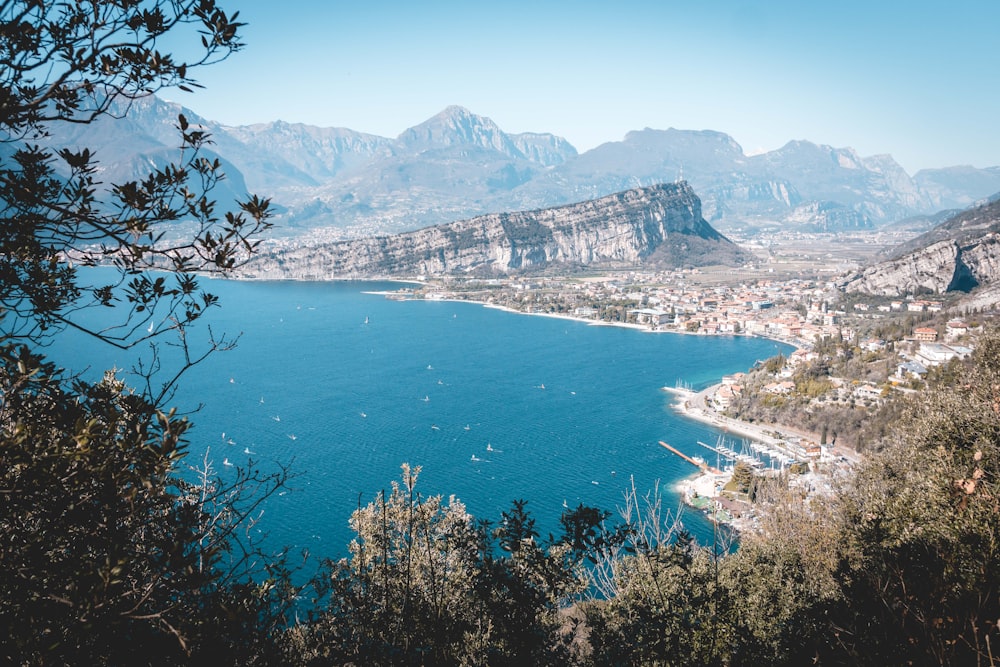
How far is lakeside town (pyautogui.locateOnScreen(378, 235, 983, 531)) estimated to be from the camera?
20281mm

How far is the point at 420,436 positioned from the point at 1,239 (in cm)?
2473

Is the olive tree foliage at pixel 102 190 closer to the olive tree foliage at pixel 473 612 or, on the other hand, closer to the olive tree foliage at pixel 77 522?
the olive tree foliage at pixel 77 522

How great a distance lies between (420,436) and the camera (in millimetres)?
25906

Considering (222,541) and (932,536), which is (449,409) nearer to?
(932,536)

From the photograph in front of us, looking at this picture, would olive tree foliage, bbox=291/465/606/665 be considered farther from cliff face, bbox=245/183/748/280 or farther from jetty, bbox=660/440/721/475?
cliff face, bbox=245/183/748/280

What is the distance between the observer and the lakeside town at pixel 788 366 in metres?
20.3

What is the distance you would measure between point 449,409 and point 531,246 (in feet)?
228

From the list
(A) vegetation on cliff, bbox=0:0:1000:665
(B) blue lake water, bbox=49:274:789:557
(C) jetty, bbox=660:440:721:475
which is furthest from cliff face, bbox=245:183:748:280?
(A) vegetation on cliff, bbox=0:0:1000:665

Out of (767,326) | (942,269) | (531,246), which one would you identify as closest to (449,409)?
(767,326)

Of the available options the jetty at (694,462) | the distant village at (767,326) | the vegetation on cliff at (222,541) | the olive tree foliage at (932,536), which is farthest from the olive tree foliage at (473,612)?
the jetty at (694,462)

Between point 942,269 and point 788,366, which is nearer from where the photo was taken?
point 788,366

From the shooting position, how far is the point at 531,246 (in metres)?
96.4

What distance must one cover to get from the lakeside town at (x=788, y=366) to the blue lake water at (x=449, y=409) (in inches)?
64.2

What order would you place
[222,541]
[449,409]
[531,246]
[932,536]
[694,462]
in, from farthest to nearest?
[531,246] < [449,409] < [694,462] < [932,536] < [222,541]
